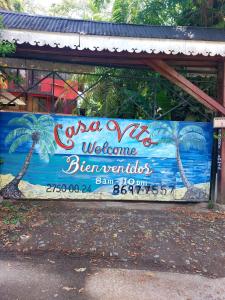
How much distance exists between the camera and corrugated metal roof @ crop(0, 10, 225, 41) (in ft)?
18.3

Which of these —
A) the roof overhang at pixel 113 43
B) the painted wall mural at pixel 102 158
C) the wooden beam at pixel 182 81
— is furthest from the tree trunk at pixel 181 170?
the roof overhang at pixel 113 43

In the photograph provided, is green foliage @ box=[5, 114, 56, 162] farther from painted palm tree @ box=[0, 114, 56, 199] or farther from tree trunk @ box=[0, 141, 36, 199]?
tree trunk @ box=[0, 141, 36, 199]

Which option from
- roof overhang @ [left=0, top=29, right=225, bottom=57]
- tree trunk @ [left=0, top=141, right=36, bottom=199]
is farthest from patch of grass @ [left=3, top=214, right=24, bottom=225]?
roof overhang @ [left=0, top=29, right=225, bottom=57]

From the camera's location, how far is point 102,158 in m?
6.81

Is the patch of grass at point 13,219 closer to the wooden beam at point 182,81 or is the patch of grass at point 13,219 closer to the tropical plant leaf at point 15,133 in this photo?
the tropical plant leaf at point 15,133

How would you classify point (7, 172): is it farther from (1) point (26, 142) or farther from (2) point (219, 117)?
(2) point (219, 117)

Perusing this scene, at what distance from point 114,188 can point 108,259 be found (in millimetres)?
2713

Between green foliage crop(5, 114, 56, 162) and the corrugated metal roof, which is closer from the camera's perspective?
the corrugated metal roof

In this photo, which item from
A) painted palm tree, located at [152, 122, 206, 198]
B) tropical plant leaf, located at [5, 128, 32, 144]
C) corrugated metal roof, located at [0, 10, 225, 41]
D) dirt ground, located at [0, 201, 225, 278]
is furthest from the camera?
painted palm tree, located at [152, 122, 206, 198]

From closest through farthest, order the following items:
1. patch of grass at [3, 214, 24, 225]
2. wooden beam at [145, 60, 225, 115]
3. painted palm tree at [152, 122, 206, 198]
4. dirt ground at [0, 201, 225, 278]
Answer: dirt ground at [0, 201, 225, 278]
patch of grass at [3, 214, 24, 225]
wooden beam at [145, 60, 225, 115]
painted palm tree at [152, 122, 206, 198]

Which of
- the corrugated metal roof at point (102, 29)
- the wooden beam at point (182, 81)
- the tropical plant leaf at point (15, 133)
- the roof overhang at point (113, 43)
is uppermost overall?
the corrugated metal roof at point (102, 29)

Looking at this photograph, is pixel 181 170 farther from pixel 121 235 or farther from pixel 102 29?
pixel 102 29

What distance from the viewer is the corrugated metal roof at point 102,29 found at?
5563 millimetres

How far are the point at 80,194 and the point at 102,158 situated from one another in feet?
3.02
